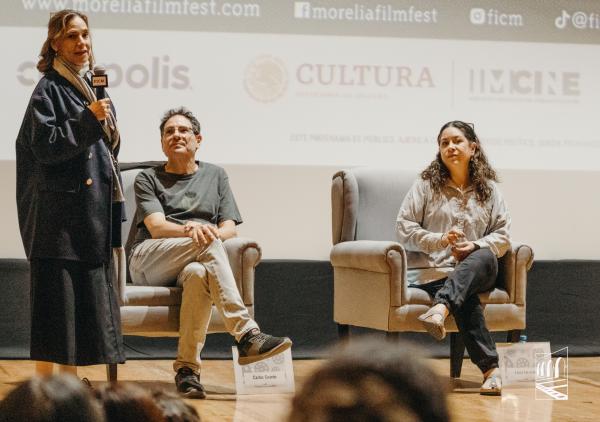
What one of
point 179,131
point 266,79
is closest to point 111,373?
point 179,131

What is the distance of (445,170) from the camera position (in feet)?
12.0

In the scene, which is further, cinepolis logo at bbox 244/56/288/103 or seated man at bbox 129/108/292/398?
cinepolis logo at bbox 244/56/288/103

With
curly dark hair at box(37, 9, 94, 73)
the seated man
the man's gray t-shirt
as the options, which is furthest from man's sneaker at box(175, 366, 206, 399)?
curly dark hair at box(37, 9, 94, 73)

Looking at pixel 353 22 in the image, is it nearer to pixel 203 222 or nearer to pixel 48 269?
pixel 203 222

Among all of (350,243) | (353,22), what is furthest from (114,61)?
(350,243)

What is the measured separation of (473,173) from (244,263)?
0.99 m

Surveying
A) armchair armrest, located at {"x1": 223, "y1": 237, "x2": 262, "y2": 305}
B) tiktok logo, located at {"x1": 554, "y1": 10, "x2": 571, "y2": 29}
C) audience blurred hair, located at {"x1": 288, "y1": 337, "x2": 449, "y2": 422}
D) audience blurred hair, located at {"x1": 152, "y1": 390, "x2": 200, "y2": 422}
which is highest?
tiktok logo, located at {"x1": 554, "y1": 10, "x2": 571, "y2": 29}

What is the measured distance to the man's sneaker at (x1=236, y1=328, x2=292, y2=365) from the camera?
2.93 meters

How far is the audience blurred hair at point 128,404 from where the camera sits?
2.10ft

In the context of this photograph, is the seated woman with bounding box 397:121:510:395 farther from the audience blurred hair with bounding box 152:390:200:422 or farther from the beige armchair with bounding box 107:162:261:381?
the audience blurred hair with bounding box 152:390:200:422

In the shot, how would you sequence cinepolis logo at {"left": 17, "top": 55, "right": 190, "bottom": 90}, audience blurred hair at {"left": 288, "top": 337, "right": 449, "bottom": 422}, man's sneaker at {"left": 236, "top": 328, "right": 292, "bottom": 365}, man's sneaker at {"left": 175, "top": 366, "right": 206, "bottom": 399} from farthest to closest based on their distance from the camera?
cinepolis logo at {"left": 17, "top": 55, "right": 190, "bottom": 90}
man's sneaker at {"left": 175, "top": 366, "right": 206, "bottom": 399}
man's sneaker at {"left": 236, "top": 328, "right": 292, "bottom": 365}
audience blurred hair at {"left": 288, "top": 337, "right": 449, "bottom": 422}

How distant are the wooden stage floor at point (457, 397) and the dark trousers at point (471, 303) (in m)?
0.14

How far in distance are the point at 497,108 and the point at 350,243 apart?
1401mm

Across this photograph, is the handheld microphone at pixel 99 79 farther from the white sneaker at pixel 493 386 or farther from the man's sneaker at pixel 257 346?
the white sneaker at pixel 493 386
